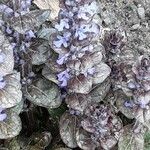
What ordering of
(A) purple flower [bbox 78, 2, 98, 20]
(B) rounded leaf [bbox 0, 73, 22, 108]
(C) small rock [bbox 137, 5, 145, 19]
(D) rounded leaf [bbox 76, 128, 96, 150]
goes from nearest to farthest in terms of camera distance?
(A) purple flower [bbox 78, 2, 98, 20] → (B) rounded leaf [bbox 0, 73, 22, 108] → (D) rounded leaf [bbox 76, 128, 96, 150] → (C) small rock [bbox 137, 5, 145, 19]

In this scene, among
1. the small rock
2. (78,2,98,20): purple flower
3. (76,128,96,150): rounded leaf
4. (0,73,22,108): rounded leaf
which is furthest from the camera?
the small rock

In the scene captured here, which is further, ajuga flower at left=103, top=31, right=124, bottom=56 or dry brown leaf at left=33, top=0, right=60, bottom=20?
dry brown leaf at left=33, top=0, right=60, bottom=20

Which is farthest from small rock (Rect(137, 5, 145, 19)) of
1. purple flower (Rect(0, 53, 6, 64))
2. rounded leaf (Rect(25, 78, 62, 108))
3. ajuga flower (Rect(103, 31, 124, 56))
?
purple flower (Rect(0, 53, 6, 64))

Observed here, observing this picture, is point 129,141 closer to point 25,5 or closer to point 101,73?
point 101,73

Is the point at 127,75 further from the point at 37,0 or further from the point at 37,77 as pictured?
the point at 37,0

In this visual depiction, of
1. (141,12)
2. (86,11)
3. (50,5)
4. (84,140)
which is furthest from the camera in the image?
(141,12)

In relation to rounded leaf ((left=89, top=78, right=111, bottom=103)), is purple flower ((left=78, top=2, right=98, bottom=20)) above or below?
above

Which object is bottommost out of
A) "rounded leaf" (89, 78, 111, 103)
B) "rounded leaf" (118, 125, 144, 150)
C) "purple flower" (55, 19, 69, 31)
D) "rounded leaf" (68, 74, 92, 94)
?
"rounded leaf" (118, 125, 144, 150)

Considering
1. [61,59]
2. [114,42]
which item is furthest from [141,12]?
[61,59]

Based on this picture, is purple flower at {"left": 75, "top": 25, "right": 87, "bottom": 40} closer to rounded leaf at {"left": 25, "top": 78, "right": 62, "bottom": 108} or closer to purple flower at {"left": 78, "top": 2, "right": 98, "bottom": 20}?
purple flower at {"left": 78, "top": 2, "right": 98, "bottom": 20}
